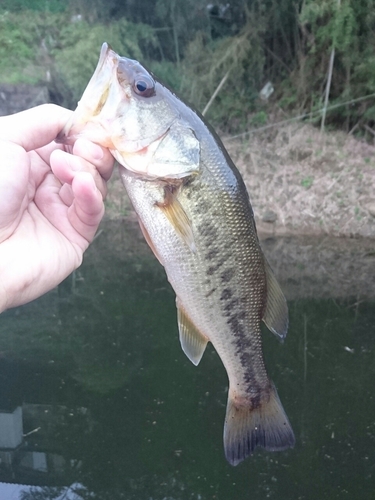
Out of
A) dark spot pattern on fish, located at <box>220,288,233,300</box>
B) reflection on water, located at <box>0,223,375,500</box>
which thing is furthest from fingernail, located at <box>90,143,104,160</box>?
reflection on water, located at <box>0,223,375,500</box>

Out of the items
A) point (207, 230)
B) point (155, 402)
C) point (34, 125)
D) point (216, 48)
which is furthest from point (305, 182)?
point (34, 125)

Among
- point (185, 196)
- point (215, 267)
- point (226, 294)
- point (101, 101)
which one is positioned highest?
point (101, 101)

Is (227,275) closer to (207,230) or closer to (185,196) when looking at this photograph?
(207,230)

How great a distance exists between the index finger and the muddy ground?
24.9 feet

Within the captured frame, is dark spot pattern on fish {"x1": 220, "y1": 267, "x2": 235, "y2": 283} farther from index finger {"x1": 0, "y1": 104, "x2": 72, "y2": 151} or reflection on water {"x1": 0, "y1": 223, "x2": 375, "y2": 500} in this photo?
reflection on water {"x1": 0, "y1": 223, "x2": 375, "y2": 500}

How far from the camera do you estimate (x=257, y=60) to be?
13102mm

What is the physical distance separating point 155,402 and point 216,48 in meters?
11.0

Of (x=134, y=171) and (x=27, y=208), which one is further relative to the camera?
(x=27, y=208)

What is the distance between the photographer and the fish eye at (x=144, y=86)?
1928 mm

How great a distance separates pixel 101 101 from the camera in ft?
6.19

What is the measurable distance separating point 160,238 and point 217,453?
7.56 ft

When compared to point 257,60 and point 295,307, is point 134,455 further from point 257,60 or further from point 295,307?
point 257,60

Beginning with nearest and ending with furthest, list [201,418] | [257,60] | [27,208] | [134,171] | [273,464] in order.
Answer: [134,171], [27,208], [273,464], [201,418], [257,60]

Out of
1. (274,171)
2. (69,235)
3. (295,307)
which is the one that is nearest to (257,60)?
(274,171)
